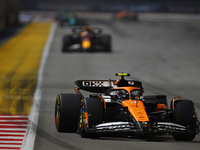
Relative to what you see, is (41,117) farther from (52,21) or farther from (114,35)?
(52,21)

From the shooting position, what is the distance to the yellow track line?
14.2 meters

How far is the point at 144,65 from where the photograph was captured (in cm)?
2503

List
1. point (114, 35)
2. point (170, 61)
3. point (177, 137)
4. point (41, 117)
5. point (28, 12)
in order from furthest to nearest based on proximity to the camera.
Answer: point (28, 12) → point (114, 35) → point (170, 61) → point (41, 117) → point (177, 137)

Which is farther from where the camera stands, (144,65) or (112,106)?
(144,65)

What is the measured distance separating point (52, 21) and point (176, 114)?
46743 mm

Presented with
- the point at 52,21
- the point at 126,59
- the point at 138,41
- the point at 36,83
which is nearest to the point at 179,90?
the point at 36,83

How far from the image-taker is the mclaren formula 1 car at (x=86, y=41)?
28484 millimetres

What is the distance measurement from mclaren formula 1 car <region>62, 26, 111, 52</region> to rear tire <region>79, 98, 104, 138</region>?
60.8 feet

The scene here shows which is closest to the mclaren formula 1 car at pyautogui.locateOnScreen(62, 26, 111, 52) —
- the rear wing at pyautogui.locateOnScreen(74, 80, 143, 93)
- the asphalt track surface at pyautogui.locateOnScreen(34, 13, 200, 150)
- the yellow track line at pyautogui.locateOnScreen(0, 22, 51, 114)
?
the asphalt track surface at pyautogui.locateOnScreen(34, 13, 200, 150)

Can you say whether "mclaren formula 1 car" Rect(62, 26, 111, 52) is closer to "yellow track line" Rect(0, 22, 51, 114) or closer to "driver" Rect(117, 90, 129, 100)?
"yellow track line" Rect(0, 22, 51, 114)

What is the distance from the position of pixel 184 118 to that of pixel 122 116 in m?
1.18

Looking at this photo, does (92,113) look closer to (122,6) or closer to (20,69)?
(20,69)

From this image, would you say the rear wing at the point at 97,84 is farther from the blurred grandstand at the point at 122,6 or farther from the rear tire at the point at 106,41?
the blurred grandstand at the point at 122,6

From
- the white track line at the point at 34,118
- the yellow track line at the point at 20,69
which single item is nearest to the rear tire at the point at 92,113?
the white track line at the point at 34,118
